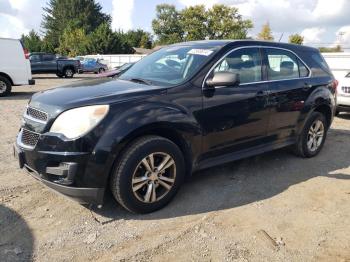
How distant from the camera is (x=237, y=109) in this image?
451 cm

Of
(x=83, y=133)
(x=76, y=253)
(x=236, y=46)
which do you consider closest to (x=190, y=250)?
(x=76, y=253)

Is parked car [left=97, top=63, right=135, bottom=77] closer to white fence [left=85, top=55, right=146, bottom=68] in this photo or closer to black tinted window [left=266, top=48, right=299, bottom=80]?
black tinted window [left=266, top=48, right=299, bottom=80]

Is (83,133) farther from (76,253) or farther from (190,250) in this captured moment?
(190,250)

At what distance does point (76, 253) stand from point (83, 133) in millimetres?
1023

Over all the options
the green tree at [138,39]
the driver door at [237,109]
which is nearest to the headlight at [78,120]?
the driver door at [237,109]

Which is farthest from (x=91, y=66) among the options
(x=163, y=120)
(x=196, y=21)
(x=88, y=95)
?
(x=196, y=21)

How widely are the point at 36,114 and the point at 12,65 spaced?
10.5 meters

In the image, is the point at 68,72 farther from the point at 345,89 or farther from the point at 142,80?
the point at 142,80

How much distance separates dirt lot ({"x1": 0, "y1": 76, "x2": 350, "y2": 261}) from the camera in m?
3.30

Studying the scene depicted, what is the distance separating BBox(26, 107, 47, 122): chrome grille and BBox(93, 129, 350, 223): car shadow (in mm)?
1076

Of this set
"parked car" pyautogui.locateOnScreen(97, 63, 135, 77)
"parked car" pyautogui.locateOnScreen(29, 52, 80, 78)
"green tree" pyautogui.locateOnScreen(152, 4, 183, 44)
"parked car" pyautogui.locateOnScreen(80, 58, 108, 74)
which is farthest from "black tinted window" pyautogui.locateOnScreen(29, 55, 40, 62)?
"green tree" pyautogui.locateOnScreen(152, 4, 183, 44)

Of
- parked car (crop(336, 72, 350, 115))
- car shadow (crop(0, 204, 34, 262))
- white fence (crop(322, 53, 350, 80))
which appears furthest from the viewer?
white fence (crop(322, 53, 350, 80))

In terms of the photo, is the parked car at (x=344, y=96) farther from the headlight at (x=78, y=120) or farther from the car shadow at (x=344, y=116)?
the headlight at (x=78, y=120)

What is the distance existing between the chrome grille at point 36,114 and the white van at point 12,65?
1019 cm
